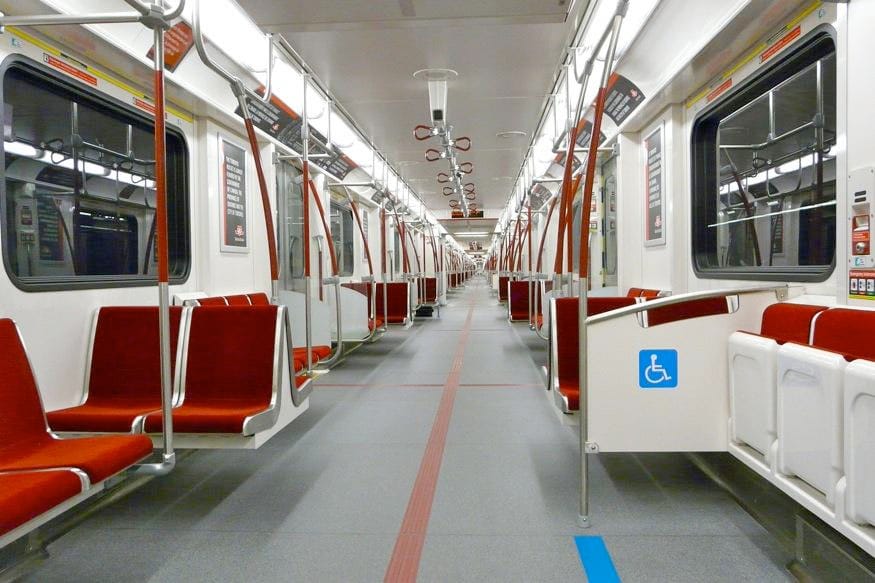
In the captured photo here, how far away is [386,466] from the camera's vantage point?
134 inches

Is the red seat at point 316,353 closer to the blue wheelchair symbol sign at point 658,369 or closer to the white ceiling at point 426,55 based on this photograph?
the white ceiling at point 426,55

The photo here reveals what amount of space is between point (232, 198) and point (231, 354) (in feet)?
8.40

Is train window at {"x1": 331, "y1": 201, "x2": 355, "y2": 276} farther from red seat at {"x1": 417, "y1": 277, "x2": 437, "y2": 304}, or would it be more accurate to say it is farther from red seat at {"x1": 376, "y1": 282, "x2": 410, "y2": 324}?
red seat at {"x1": 417, "y1": 277, "x2": 437, "y2": 304}

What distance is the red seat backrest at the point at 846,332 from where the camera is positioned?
6.79ft

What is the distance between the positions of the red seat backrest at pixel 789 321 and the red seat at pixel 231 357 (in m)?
2.49

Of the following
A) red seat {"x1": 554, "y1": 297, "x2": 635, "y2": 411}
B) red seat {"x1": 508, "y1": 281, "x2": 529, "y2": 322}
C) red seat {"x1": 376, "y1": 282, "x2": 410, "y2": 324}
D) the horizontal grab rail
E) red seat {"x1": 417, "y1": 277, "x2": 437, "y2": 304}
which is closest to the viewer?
the horizontal grab rail

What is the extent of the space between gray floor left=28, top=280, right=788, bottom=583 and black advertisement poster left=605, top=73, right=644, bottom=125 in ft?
9.46

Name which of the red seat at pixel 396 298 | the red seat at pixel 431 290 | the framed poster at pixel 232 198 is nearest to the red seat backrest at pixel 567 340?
the framed poster at pixel 232 198

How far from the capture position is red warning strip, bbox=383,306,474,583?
2225 millimetres

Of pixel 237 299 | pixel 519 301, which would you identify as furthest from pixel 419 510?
pixel 519 301

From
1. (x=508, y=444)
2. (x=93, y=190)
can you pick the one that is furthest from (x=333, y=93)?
(x=508, y=444)

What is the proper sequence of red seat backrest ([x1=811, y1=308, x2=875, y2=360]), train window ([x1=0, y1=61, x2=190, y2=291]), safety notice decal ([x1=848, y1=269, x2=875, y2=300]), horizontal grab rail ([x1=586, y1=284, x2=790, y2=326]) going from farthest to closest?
1. train window ([x1=0, y1=61, x2=190, y2=291])
2. horizontal grab rail ([x1=586, y1=284, x2=790, y2=326])
3. safety notice decal ([x1=848, y1=269, x2=875, y2=300])
4. red seat backrest ([x1=811, y1=308, x2=875, y2=360])

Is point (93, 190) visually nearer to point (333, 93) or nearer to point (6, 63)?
point (6, 63)

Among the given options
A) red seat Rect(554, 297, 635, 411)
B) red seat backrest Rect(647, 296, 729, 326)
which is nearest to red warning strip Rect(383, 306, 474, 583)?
red seat Rect(554, 297, 635, 411)
